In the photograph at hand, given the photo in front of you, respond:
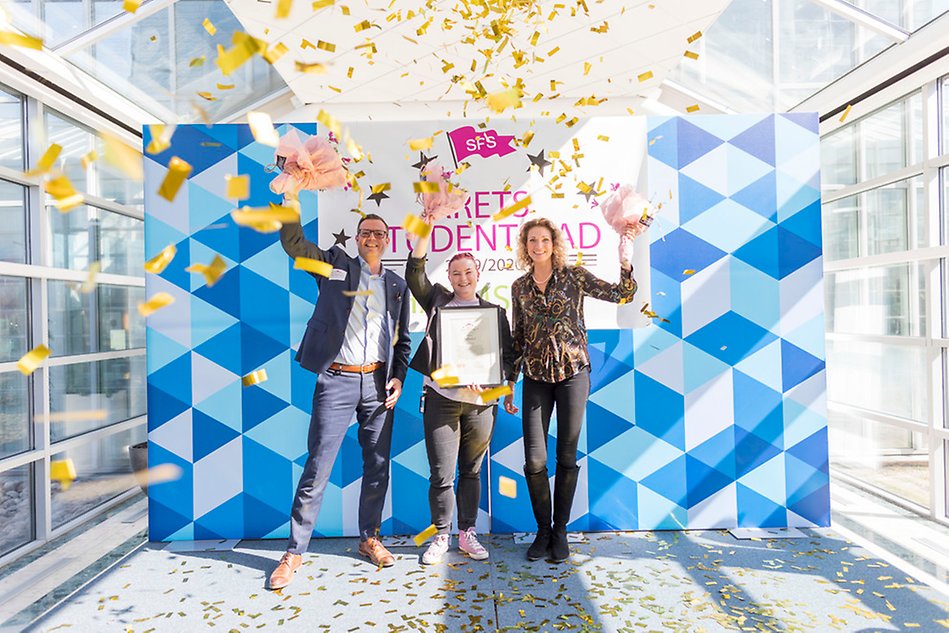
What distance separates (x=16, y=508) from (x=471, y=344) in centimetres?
248

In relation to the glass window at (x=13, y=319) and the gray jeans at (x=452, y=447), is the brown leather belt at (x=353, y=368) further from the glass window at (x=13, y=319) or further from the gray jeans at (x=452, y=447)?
the glass window at (x=13, y=319)

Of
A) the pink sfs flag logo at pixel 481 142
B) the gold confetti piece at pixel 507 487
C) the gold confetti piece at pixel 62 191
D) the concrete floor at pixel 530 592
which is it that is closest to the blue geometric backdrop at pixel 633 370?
the gold confetti piece at pixel 507 487

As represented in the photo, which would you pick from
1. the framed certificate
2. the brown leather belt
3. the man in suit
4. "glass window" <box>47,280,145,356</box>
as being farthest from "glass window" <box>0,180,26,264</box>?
the framed certificate

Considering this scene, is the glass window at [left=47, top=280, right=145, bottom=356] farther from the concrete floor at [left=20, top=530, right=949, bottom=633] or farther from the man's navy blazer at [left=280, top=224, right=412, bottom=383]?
the man's navy blazer at [left=280, top=224, right=412, bottom=383]

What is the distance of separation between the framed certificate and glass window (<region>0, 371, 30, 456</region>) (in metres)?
2.14

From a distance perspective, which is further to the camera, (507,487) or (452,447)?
(507,487)

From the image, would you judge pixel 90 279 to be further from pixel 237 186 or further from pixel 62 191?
pixel 237 186

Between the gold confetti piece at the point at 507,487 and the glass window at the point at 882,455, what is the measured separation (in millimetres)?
2311

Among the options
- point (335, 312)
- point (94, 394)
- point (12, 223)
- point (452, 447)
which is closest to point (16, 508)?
point (94, 394)

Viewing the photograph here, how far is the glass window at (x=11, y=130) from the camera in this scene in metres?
3.18

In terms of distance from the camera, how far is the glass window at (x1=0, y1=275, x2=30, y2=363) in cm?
312

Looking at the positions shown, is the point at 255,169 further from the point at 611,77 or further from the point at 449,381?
the point at 611,77

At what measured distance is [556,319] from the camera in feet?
9.37

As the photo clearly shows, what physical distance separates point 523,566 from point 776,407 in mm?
1565
